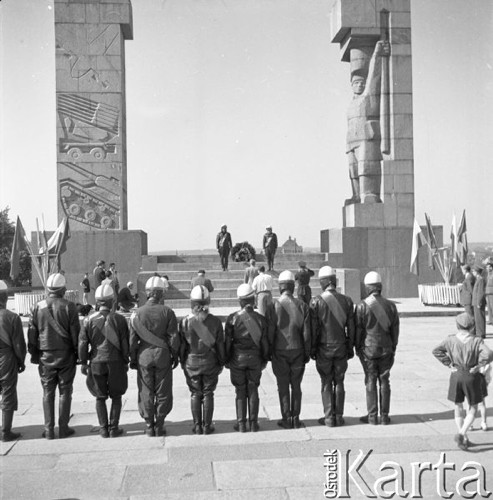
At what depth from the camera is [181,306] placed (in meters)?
18.6

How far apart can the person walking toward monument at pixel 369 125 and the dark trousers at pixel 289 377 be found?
16.1 m

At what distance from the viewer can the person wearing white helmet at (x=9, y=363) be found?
615cm

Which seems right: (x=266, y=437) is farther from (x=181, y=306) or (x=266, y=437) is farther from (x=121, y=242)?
(x=121, y=242)

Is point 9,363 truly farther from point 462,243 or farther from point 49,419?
point 462,243

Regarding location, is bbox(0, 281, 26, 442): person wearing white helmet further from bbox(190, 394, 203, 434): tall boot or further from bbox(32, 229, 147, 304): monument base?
bbox(32, 229, 147, 304): monument base

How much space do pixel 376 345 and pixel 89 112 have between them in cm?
1724


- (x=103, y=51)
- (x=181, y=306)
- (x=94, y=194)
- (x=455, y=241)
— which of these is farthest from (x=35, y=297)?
(x=455, y=241)

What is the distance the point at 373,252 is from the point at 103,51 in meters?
11.5

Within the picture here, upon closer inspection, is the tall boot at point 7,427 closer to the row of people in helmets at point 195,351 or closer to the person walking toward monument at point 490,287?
the row of people in helmets at point 195,351

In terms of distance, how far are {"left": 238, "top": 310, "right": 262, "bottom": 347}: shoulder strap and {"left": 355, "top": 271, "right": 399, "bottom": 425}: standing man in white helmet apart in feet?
3.53

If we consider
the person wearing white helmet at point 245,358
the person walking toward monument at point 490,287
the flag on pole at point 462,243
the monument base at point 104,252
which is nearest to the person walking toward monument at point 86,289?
the monument base at point 104,252

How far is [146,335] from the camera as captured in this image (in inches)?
245

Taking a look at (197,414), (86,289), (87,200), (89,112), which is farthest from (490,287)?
(89,112)

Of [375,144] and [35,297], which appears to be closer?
[35,297]
